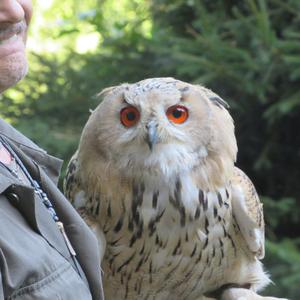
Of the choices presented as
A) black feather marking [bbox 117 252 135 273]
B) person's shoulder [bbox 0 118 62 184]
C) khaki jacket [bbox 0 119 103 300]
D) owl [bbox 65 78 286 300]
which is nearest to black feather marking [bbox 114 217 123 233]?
owl [bbox 65 78 286 300]

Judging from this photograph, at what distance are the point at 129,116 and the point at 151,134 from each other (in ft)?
0.49

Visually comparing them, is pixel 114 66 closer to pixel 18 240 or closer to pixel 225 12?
pixel 225 12

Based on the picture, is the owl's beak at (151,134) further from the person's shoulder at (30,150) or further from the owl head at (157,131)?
the person's shoulder at (30,150)

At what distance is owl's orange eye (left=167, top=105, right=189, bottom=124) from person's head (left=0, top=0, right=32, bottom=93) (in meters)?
0.75

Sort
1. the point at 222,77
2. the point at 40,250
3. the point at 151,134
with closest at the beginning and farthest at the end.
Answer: the point at 40,250, the point at 151,134, the point at 222,77

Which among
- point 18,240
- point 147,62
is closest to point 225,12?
point 147,62

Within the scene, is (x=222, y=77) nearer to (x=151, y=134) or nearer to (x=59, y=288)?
(x=151, y=134)

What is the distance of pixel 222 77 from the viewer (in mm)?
4379

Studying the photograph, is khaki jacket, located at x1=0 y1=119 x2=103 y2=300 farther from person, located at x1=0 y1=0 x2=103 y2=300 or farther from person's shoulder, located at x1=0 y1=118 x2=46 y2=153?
person's shoulder, located at x1=0 y1=118 x2=46 y2=153

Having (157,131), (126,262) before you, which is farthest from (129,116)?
(126,262)

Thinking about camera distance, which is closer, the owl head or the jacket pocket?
the jacket pocket

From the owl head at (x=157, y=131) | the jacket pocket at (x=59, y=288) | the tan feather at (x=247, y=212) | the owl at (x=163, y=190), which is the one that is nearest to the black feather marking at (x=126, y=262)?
the owl at (x=163, y=190)

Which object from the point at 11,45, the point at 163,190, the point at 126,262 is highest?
the point at 11,45

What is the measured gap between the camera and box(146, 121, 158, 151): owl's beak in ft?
7.61
